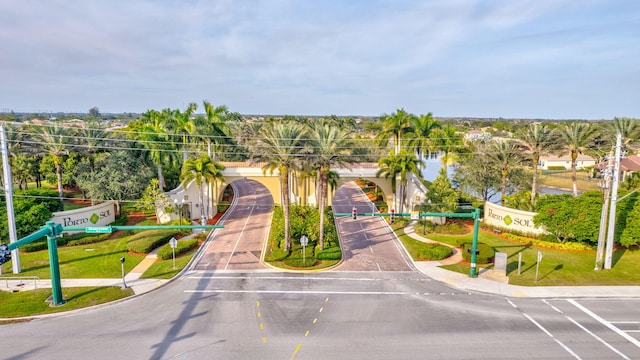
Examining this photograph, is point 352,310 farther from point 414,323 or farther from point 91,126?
point 91,126

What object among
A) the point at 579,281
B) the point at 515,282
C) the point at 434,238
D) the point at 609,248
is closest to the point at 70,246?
the point at 434,238

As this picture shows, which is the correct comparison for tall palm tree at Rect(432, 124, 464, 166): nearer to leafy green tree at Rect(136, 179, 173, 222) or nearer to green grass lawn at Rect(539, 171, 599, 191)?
green grass lawn at Rect(539, 171, 599, 191)

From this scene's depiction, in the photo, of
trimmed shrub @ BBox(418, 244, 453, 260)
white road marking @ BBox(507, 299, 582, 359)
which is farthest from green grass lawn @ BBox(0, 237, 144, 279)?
white road marking @ BBox(507, 299, 582, 359)

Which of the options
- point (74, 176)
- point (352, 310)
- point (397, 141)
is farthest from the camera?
point (397, 141)

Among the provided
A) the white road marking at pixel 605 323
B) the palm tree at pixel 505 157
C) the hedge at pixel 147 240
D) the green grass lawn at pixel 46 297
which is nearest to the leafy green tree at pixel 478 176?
the palm tree at pixel 505 157

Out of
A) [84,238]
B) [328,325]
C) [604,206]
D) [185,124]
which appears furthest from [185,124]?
[604,206]

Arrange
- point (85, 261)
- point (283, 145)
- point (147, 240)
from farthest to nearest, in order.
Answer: point (147, 240)
point (85, 261)
point (283, 145)

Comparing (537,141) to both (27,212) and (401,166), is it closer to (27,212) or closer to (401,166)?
(401,166)
